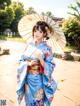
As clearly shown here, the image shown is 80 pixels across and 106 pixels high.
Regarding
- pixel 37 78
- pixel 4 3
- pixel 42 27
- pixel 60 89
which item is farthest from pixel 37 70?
pixel 4 3

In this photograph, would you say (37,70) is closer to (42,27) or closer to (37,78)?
(37,78)

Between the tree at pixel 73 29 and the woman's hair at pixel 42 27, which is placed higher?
the woman's hair at pixel 42 27

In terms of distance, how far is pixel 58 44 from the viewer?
4957 mm


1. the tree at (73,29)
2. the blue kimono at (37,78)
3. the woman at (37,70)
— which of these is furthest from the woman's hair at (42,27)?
the tree at (73,29)

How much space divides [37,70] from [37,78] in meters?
0.13

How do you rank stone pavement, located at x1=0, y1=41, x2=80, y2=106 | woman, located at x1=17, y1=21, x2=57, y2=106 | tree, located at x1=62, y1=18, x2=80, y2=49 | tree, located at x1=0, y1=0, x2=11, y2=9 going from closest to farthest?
woman, located at x1=17, y1=21, x2=57, y2=106 < stone pavement, located at x1=0, y1=41, x2=80, y2=106 < tree, located at x1=62, y1=18, x2=80, y2=49 < tree, located at x1=0, y1=0, x2=11, y2=9

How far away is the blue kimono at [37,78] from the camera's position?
460cm

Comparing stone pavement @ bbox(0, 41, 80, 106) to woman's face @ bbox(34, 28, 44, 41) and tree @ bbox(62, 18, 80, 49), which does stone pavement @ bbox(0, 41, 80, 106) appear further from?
tree @ bbox(62, 18, 80, 49)

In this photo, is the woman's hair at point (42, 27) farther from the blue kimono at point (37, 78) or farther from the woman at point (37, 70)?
the blue kimono at point (37, 78)

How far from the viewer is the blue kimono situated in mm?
4598

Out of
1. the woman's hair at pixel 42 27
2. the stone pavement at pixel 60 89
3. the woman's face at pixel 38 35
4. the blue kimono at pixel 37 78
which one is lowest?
the stone pavement at pixel 60 89

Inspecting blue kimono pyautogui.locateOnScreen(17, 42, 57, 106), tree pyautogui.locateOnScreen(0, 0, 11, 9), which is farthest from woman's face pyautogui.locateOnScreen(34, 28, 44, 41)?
tree pyautogui.locateOnScreen(0, 0, 11, 9)

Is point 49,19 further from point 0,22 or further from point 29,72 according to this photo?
point 0,22

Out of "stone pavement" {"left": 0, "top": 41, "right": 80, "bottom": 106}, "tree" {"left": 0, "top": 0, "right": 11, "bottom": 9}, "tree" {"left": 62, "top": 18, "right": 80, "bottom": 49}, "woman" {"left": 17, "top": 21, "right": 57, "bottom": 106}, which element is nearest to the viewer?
"woman" {"left": 17, "top": 21, "right": 57, "bottom": 106}
